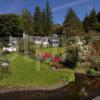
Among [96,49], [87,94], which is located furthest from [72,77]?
[96,49]

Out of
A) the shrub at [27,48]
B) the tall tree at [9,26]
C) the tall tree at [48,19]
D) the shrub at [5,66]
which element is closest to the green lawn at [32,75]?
the shrub at [5,66]

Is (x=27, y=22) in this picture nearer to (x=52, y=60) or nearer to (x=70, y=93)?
(x=52, y=60)

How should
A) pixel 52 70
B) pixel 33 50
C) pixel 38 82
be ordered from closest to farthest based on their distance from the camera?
pixel 38 82 < pixel 52 70 < pixel 33 50

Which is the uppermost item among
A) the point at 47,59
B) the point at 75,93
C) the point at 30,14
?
the point at 30,14

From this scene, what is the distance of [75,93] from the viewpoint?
48.3 ft

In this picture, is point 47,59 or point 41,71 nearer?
point 41,71

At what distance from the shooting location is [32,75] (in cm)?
1764

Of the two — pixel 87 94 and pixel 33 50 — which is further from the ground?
pixel 33 50

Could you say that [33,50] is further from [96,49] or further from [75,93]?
[75,93]

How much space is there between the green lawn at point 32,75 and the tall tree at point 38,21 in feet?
128

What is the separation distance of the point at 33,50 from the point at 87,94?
11.2 metres

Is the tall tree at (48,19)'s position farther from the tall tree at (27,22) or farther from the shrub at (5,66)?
the shrub at (5,66)

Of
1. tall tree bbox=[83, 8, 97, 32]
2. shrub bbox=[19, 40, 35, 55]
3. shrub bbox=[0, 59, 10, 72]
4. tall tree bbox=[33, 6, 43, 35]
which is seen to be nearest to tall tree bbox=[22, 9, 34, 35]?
tall tree bbox=[33, 6, 43, 35]

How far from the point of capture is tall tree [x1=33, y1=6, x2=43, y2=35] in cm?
5925
